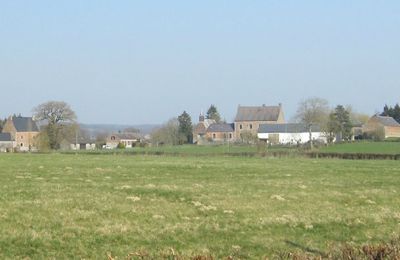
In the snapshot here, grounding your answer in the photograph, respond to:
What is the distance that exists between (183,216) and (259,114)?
174 meters

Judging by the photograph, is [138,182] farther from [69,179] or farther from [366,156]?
[366,156]

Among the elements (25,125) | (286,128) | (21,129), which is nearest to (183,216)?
(286,128)

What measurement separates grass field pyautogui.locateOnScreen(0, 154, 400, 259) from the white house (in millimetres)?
105845

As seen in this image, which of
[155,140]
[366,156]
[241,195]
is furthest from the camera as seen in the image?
[155,140]

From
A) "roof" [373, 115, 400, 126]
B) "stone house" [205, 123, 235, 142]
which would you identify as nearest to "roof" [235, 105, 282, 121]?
"stone house" [205, 123, 235, 142]

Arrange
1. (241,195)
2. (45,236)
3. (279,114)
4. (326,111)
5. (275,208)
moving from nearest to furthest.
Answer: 1. (45,236)
2. (275,208)
3. (241,195)
4. (326,111)
5. (279,114)

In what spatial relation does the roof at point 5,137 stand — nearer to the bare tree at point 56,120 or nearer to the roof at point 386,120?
the bare tree at point 56,120

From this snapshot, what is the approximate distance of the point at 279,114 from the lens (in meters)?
188

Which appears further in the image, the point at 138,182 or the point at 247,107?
the point at 247,107

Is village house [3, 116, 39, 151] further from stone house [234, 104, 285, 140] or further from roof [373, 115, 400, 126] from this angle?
roof [373, 115, 400, 126]

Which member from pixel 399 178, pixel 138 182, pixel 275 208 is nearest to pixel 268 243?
pixel 275 208

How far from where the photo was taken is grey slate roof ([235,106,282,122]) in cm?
18850

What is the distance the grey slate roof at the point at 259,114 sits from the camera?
188500 mm

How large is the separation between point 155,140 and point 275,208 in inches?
5303
